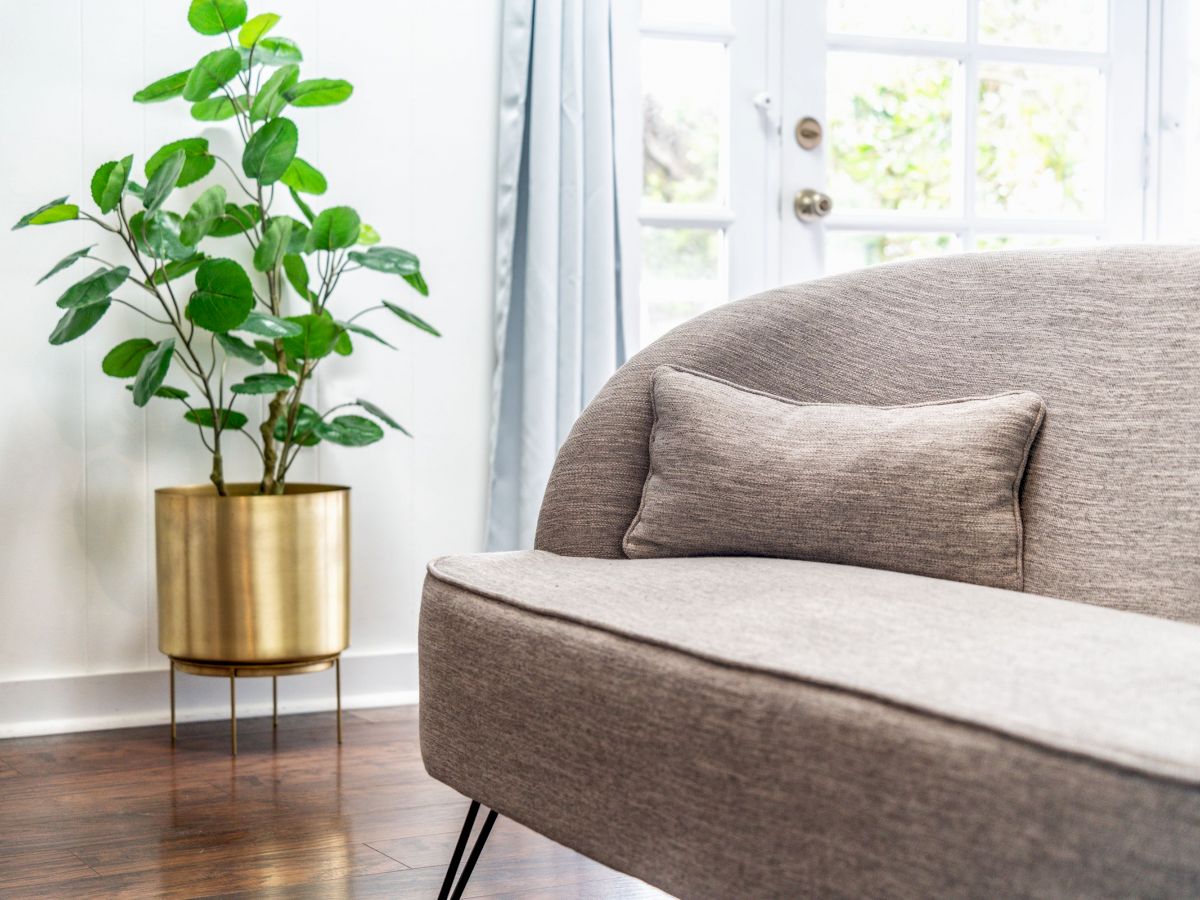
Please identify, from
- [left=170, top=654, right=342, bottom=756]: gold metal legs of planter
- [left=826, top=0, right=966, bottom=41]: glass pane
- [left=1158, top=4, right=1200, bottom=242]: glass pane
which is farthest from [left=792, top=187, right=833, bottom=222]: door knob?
[left=170, top=654, right=342, bottom=756]: gold metal legs of planter

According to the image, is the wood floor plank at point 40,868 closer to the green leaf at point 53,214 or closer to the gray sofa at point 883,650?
the gray sofa at point 883,650

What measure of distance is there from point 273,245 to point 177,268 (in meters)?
0.21

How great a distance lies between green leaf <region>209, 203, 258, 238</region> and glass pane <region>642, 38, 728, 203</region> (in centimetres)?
90

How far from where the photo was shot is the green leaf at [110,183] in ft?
7.30

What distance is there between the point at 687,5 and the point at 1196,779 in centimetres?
251

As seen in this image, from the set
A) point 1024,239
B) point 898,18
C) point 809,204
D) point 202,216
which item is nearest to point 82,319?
point 202,216

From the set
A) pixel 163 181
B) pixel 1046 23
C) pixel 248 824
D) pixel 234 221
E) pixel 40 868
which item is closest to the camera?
pixel 40 868

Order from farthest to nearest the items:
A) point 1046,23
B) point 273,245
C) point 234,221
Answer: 1. point 1046,23
2. point 234,221
3. point 273,245

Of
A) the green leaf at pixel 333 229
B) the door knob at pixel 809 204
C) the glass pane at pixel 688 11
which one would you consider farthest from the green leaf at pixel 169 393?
the door knob at pixel 809 204

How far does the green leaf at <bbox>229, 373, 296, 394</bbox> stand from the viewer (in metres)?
2.29

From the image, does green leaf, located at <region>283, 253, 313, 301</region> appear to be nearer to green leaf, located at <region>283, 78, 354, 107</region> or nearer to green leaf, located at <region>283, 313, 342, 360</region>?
green leaf, located at <region>283, 313, 342, 360</region>

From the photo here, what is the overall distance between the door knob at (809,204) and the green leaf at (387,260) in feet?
3.36

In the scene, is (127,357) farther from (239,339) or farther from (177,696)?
(177,696)

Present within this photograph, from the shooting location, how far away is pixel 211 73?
2.34 meters
